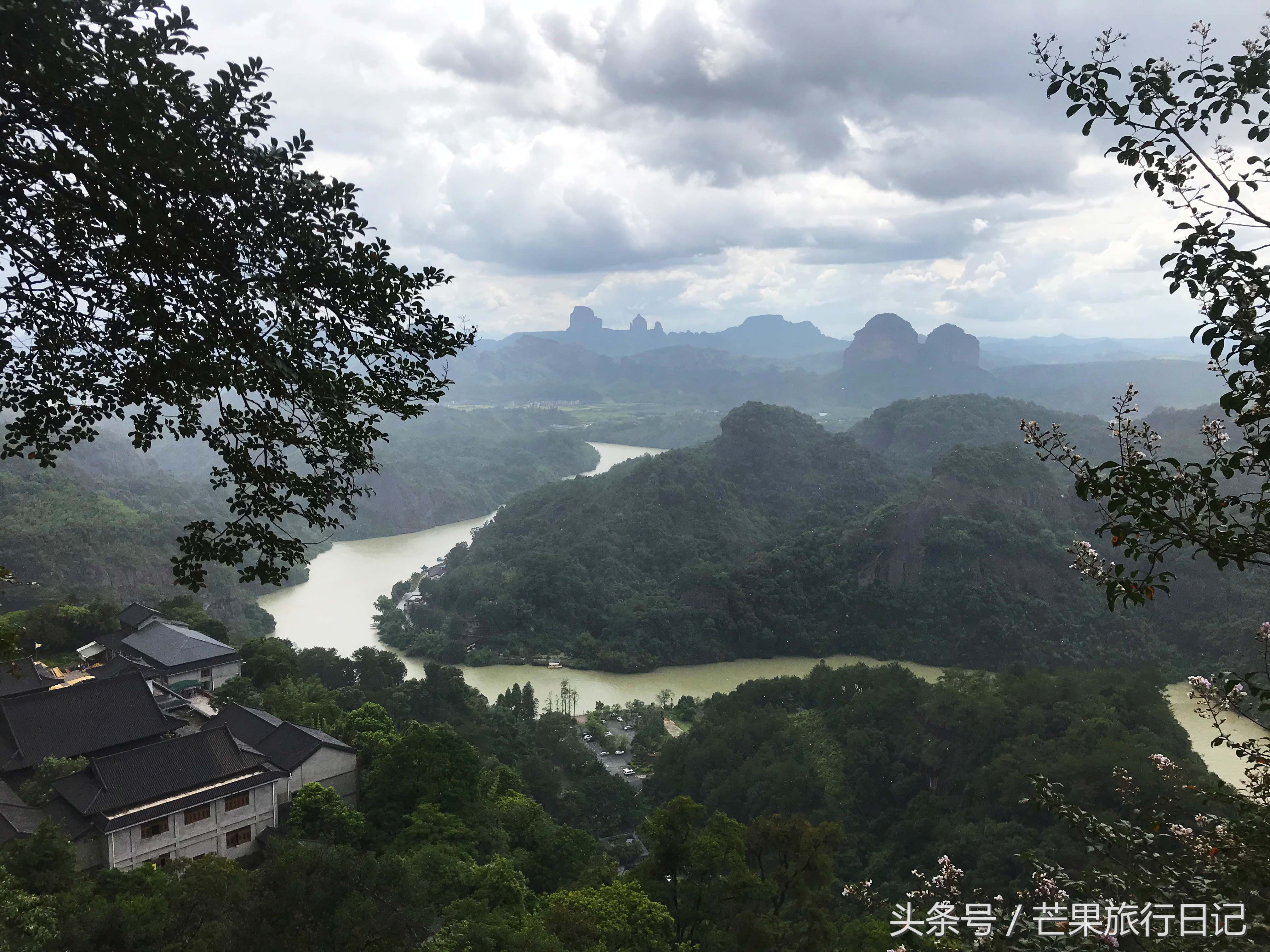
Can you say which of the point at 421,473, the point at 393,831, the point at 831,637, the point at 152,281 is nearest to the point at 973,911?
the point at 152,281

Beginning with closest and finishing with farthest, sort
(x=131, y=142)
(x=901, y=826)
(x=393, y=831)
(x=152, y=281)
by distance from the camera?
1. (x=131, y=142)
2. (x=152, y=281)
3. (x=393, y=831)
4. (x=901, y=826)

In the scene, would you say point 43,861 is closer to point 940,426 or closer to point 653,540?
point 653,540

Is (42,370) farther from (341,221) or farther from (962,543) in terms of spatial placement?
(962,543)

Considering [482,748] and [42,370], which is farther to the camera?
[482,748]

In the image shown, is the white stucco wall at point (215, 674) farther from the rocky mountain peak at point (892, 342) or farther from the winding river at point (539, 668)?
the rocky mountain peak at point (892, 342)

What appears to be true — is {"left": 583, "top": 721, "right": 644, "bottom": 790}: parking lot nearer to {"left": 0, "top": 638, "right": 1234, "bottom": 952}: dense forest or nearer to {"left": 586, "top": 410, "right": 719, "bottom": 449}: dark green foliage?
{"left": 0, "top": 638, "right": 1234, "bottom": 952}: dense forest

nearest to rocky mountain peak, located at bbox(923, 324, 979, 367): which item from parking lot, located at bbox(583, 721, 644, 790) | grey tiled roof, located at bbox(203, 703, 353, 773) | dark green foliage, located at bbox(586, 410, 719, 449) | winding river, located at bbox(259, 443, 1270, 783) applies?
dark green foliage, located at bbox(586, 410, 719, 449)

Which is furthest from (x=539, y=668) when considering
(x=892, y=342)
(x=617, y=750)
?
(x=892, y=342)

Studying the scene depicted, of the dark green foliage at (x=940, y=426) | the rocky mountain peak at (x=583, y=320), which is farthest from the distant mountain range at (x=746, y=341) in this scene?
the dark green foliage at (x=940, y=426)
